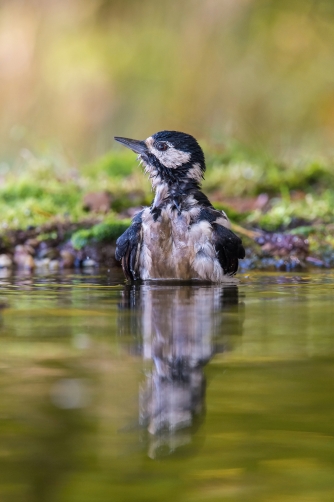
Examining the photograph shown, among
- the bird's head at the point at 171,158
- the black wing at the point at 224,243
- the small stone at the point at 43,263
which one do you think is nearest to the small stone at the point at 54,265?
the small stone at the point at 43,263

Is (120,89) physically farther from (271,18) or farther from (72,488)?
(72,488)

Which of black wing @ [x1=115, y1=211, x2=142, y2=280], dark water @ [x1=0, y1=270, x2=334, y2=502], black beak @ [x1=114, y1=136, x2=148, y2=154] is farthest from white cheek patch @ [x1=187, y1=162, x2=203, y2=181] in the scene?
dark water @ [x1=0, y1=270, x2=334, y2=502]

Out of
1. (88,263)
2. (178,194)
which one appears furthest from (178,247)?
(88,263)

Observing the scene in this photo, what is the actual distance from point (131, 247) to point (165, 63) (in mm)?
11518

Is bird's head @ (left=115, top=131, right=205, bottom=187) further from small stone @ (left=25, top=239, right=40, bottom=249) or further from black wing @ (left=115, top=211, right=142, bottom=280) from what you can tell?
small stone @ (left=25, top=239, right=40, bottom=249)

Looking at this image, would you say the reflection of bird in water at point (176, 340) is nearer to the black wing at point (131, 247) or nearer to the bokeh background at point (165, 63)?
the black wing at point (131, 247)

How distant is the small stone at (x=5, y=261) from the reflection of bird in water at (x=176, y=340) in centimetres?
232

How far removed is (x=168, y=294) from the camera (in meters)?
5.01

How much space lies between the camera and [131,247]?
229 inches

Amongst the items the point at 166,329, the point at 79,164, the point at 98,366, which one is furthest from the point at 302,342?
the point at 79,164

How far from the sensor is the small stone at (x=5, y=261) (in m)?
7.55

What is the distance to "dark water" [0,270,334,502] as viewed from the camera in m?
1.85

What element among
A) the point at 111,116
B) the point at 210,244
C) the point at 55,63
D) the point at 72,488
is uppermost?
the point at 55,63

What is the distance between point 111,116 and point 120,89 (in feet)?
2.63
